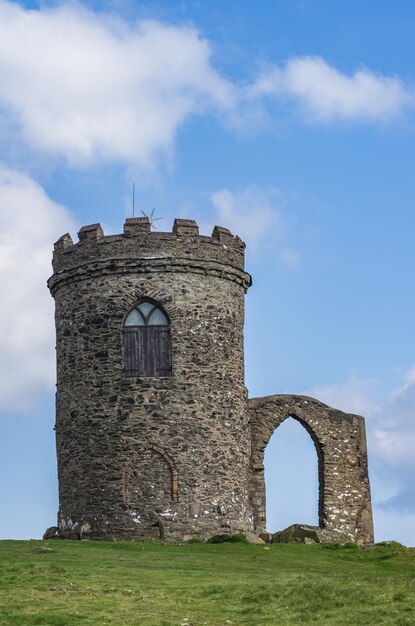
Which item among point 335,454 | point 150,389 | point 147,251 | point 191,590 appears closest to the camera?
point 191,590

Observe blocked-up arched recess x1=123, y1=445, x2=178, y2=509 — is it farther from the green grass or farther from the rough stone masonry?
the green grass

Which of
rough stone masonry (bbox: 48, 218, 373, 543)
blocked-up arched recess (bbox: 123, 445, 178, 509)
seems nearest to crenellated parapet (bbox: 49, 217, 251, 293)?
rough stone masonry (bbox: 48, 218, 373, 543)

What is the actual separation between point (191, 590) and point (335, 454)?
Result: 752 inches

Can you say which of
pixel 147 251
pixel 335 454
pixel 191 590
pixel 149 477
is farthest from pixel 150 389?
pixel 191 590

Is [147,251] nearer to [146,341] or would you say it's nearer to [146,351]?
[146,341]

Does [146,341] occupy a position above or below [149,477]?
above

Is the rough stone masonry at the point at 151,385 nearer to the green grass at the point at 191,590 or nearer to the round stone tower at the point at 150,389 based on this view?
the round stone tower at the point at 150,389

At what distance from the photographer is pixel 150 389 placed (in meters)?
36.2

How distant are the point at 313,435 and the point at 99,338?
8.60 m

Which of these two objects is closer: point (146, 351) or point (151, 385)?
point (151, 385)

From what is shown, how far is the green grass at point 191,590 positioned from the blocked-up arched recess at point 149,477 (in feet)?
15.7

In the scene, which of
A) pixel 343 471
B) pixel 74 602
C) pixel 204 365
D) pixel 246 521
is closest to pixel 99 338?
pixel 204 365

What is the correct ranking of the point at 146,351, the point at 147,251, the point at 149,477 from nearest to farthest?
the point at 149,477, the point at 146,351, the point at 147,251

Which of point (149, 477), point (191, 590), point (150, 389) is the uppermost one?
point (150, 389)
